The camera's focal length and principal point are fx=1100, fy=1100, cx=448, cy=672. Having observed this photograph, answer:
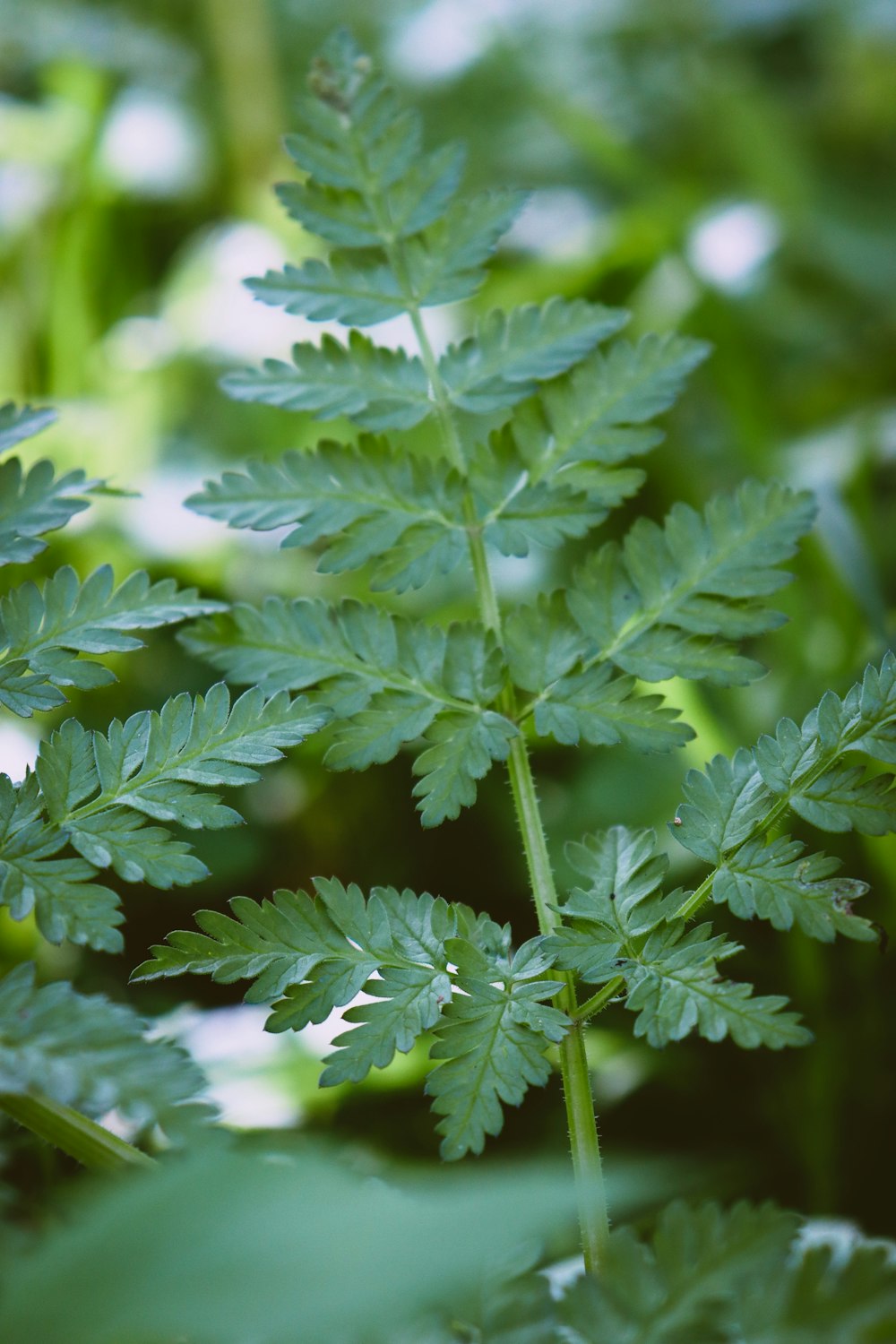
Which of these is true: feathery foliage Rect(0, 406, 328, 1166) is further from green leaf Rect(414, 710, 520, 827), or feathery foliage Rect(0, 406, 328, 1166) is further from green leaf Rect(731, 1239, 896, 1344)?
green leaf Rect(731, 1239, 896, 1344)

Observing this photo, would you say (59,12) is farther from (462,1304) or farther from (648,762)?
(462,1304)

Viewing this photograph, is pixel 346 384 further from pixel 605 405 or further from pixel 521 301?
pixel 521 301

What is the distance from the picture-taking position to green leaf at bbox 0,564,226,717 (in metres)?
0.61

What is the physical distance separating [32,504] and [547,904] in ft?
1.22

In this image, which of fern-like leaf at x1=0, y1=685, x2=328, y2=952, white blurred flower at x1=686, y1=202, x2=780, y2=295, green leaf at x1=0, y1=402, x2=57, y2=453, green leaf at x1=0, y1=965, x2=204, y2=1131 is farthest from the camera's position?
white blurred flower at x1=686, y1=202, x2=780, y2=295

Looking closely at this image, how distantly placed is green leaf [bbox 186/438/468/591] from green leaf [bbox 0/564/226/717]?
64 mm

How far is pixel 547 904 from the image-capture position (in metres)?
0.60

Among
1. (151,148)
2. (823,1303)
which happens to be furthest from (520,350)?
(151,148)

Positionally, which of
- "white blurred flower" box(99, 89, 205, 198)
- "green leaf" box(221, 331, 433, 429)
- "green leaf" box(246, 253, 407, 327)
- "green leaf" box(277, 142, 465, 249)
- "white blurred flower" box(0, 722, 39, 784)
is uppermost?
"white blurred flower" box(99, 89, 205, 198)

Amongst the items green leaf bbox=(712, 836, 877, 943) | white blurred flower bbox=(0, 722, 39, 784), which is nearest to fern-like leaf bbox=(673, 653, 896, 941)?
green leaf bbox=(712, 836, 877, 943)

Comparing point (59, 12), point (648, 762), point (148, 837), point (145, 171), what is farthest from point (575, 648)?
point (59, 12)

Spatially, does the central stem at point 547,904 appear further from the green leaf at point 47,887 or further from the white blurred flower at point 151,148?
the white blurred flower at point 151,148

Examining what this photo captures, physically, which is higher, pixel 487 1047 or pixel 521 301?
pixel 521 301

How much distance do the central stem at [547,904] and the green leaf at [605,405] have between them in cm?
5
